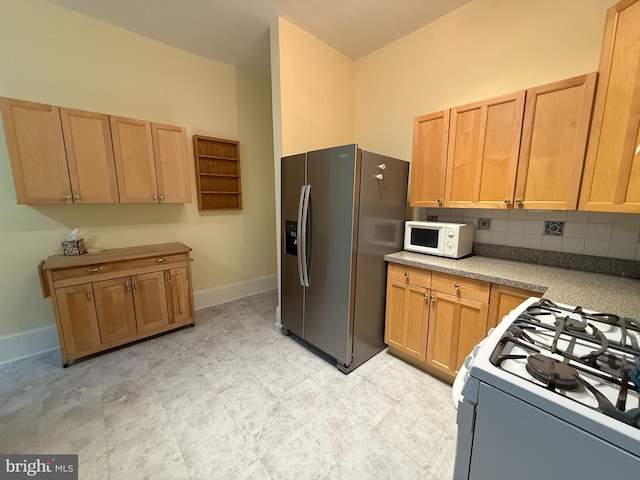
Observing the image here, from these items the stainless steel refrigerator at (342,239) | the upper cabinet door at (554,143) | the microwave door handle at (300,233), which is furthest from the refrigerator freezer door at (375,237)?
the upper cabinet door at (554,143)

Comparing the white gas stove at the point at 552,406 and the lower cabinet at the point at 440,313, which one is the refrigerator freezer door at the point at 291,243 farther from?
the white gas stove at the point at 552,406

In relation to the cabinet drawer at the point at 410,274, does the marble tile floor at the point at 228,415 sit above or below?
below

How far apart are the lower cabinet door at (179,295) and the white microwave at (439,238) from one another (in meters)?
2.25

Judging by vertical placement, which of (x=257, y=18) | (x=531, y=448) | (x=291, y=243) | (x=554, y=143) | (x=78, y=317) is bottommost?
(x=78, y=317)

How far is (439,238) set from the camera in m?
2.00

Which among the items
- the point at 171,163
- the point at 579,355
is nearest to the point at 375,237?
the point at 579,355

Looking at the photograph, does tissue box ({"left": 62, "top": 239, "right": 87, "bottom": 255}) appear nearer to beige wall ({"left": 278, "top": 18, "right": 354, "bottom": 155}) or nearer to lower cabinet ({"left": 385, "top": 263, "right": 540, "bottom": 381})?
beige wall ({"left": 278, "top": 18, "right": 354, "bottom": 155})

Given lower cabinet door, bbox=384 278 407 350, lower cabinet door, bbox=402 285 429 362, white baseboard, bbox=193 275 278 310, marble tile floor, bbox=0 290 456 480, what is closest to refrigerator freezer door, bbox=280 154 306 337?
marble tile floor, bbox=0 290 456 480

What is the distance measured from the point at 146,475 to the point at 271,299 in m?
2.35

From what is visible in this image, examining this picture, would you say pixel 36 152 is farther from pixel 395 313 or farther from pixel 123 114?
pixel 395 313

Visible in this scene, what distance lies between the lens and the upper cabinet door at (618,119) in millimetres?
1201

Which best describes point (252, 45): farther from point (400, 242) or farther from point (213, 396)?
point (213, 396)

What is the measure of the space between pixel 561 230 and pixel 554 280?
525 mm

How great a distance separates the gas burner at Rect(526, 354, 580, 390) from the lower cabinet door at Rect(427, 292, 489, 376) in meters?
0.99
